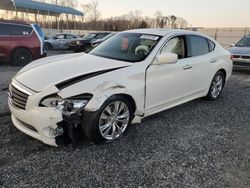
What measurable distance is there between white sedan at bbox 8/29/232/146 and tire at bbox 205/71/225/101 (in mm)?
675

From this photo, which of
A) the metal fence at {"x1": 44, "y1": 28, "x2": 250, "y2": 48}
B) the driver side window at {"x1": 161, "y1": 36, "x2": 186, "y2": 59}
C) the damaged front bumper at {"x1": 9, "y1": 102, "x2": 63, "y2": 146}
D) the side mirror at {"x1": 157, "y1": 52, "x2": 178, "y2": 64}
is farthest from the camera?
the metal fence at {"x1": 44, "y1": 28, "x2": 250, "y2": 48}

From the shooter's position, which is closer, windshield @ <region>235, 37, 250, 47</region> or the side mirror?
the side mirror

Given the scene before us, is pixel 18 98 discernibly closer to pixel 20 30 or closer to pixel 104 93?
pixel 104 93

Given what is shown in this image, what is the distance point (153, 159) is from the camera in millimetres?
3367

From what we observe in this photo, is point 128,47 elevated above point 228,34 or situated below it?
below

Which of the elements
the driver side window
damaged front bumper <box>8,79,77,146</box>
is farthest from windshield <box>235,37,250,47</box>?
damaged front bumper <box>8,79,77,146</box>

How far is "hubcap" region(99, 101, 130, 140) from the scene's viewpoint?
360 centimetres

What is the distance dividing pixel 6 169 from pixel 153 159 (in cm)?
179

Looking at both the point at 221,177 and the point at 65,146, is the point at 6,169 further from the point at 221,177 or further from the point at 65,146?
the point at 221,177

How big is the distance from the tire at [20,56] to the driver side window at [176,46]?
7.41m

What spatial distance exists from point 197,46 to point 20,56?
24.8 feet

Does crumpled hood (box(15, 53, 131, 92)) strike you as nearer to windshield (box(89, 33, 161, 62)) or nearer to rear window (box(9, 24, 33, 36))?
windshield (box(89, 33, 161, 62))

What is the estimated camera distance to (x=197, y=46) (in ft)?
17.2

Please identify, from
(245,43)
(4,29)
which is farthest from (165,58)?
(245,43)
